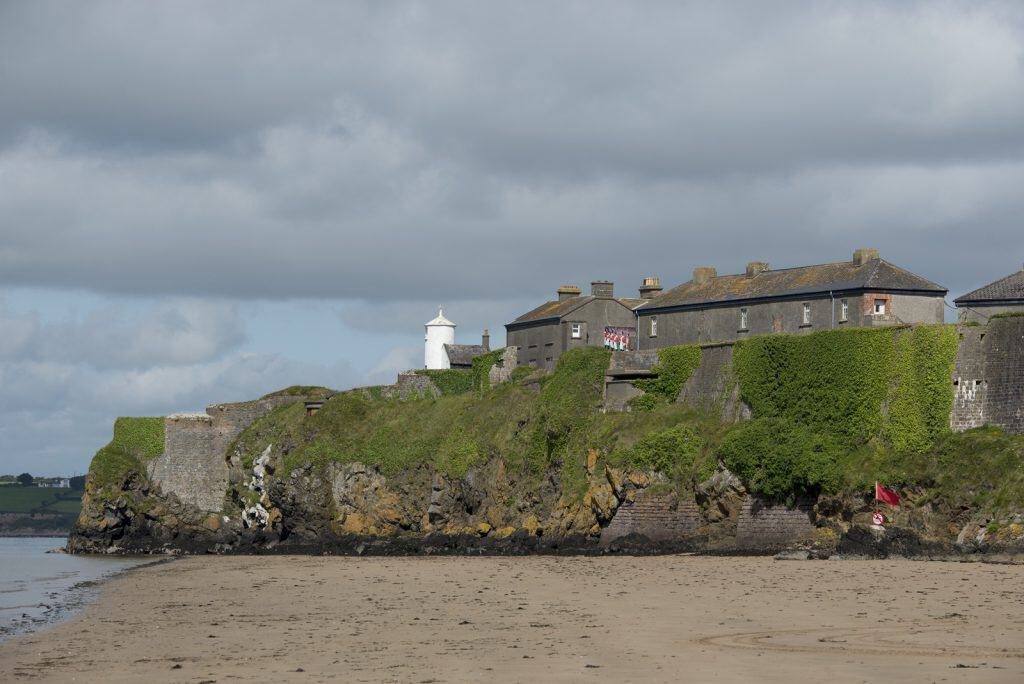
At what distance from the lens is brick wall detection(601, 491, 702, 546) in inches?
1805

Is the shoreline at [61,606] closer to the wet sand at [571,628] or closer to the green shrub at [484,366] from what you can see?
the wet sand at [571,628]

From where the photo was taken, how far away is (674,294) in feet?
225

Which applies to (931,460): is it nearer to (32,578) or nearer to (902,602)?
(902,602)

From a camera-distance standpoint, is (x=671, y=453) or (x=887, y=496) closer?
(x=887, y=496)

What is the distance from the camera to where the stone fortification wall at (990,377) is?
134ft

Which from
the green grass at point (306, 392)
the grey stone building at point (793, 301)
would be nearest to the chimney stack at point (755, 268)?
the grey stone building at point (793, 301)

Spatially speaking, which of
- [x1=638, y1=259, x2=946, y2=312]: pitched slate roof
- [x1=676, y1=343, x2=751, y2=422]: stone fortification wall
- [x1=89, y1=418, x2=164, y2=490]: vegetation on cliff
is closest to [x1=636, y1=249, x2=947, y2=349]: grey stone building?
[x1=638, y1=259, x2=946, y2=312]: pitched slate roof

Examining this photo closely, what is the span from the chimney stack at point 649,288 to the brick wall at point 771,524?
31217mm

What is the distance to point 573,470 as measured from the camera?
5212 cm

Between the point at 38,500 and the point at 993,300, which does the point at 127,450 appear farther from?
the point at 38,500

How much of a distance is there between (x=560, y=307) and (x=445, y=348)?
10488mm

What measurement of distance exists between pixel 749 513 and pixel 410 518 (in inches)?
767

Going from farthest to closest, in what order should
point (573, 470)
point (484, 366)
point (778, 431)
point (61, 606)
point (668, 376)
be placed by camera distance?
point (484, 366) < point (668, 376) < point (573, 470) < point (778, 431) < point (61, 606)

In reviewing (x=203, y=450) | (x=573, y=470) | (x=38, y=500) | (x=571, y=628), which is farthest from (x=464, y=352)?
(x=38, y=500)
